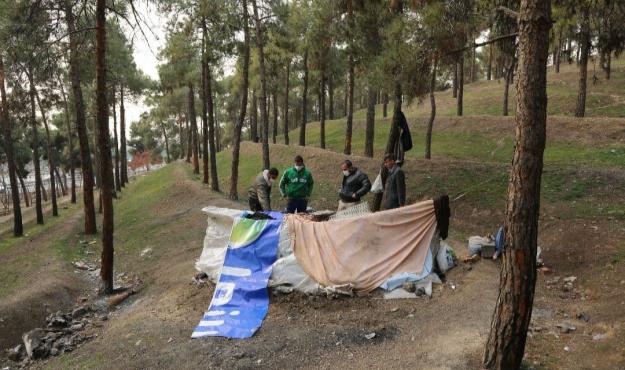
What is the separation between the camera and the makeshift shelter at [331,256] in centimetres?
800

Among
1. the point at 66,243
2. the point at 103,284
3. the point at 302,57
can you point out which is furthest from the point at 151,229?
the point at 302,57

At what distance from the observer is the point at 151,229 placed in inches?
700

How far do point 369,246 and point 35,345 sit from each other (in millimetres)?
6093

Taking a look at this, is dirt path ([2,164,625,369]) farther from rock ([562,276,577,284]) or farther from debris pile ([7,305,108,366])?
debris pile ([7,305,108,366])

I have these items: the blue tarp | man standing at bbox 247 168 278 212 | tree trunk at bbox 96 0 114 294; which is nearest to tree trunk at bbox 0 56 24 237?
tree trunk at bbox 96 0 114 294

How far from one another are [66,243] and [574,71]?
41.1 metres

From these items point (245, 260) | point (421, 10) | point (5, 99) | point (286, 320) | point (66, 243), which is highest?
point (421, 10)

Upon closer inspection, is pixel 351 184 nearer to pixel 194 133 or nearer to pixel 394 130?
pixel 394 130

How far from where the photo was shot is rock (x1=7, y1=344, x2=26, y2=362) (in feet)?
26.7

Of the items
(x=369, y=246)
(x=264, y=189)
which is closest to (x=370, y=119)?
(x=264, y=189)

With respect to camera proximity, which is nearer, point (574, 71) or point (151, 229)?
point (151, 229)

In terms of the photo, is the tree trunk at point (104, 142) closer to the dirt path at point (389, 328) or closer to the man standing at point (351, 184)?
the dirt path at point (389, 328)

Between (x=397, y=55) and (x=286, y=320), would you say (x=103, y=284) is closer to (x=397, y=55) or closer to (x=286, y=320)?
(x=286, y=320)

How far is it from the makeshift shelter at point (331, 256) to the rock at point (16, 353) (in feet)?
11.4
